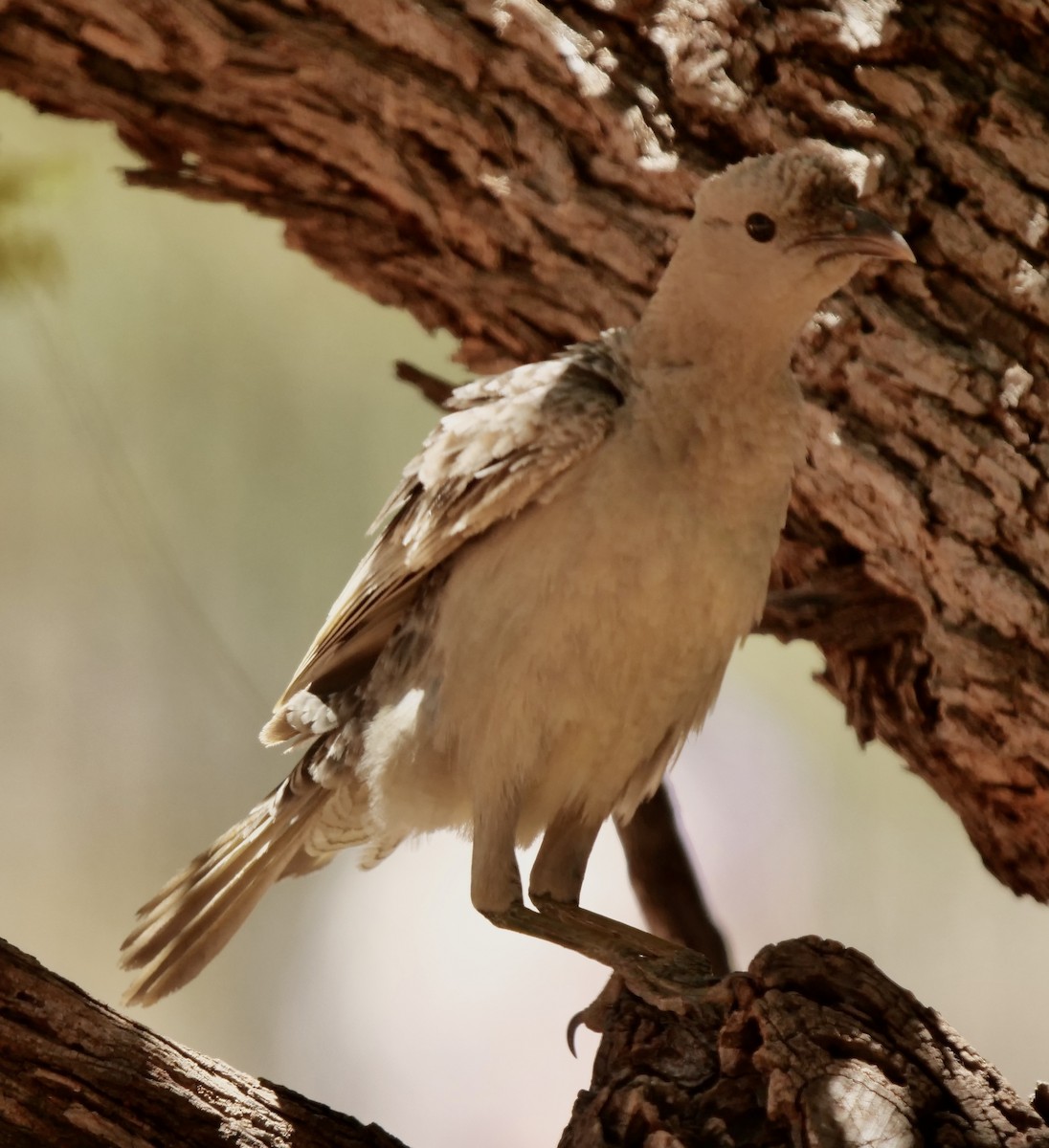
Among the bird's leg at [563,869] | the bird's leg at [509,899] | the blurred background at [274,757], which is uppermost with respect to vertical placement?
the bird's leg at [509,899]

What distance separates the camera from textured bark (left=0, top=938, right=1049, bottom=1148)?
2.33 metres

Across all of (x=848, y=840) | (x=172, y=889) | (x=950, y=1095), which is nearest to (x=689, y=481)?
(x=950, y=1095)

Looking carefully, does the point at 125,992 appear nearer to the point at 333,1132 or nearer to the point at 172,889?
the point at 172,889

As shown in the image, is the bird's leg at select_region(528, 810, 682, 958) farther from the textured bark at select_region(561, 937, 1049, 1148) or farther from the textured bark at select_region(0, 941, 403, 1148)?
the textured bark at select_region(0, 941, 403, 1148)

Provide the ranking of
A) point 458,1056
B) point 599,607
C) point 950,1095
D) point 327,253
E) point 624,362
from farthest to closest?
point 458,1056
point 327,253
point 624,362
point 599,607
point 950,1095

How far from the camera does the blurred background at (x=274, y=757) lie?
208 inches

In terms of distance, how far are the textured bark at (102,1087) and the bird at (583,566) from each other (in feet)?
2.95

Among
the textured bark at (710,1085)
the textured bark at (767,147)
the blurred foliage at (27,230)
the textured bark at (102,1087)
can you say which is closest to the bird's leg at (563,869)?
the textured bark at (767,147)

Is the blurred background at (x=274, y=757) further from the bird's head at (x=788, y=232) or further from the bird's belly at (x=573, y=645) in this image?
the bird's head at (x=788, y=232)

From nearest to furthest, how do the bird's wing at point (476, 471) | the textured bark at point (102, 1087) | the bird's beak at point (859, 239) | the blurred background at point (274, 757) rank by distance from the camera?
the textured bark at point (102, 1087), the bird's beak at point (859, 239), the bird's wing at point (476, 471), the blurred background at point (274, 757)

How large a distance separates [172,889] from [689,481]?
154 cm

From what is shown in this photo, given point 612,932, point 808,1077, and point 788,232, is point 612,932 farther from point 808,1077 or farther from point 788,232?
point 788,232

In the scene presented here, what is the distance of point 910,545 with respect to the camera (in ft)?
10.9

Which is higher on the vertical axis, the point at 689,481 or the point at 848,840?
the point at 689,481
